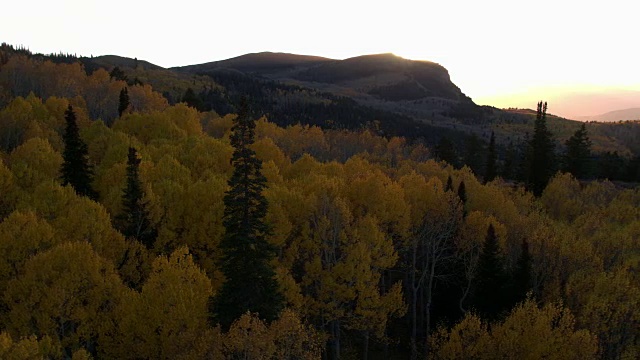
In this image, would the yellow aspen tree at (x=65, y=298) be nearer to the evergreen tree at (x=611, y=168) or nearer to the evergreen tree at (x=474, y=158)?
the evergreen tree at (x=474, y=158)

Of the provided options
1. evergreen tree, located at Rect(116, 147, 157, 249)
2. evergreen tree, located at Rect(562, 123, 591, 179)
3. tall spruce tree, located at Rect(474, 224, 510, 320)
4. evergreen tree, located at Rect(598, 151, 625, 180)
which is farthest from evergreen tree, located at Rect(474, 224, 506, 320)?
evergreen tree, located at Rect(598, 151, 625, 180)

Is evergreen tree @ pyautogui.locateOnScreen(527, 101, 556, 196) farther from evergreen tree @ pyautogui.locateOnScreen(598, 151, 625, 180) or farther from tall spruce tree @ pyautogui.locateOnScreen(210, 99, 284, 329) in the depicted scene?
tall spruce tree @ pyautogui.locateOnScreen(210, 99, 284, 329)

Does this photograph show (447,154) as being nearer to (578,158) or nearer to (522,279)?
(578,158)

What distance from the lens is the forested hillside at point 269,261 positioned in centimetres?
2911

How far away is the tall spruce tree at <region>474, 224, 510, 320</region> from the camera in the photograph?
147 feet

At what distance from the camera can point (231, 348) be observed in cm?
2283

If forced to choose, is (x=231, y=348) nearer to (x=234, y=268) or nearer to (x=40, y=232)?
(x=234, y=268)

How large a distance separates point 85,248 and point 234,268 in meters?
11.5

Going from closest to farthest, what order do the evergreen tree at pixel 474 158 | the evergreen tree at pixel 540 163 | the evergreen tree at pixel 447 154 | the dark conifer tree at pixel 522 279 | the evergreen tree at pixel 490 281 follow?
the dark conifer tree at pixel 522 279, the evergreen tree at pixel 490 281, the evergreen tree at pixel 540 163, the evergreen tree at pixel 447 154, the evergreen tree at pixel 474 158

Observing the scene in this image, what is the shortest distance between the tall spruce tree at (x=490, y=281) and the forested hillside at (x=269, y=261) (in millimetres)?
171

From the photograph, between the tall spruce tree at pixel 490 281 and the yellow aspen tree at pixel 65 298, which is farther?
the tall spruce tree at pixel 490 281

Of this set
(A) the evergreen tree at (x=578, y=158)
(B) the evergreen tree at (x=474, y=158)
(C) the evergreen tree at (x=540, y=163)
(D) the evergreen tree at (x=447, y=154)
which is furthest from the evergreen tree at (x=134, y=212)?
(A) the evergreen tree at (x=578, y=158)

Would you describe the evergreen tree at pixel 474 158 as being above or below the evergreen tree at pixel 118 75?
below

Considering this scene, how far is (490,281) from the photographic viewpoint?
1789 inches
